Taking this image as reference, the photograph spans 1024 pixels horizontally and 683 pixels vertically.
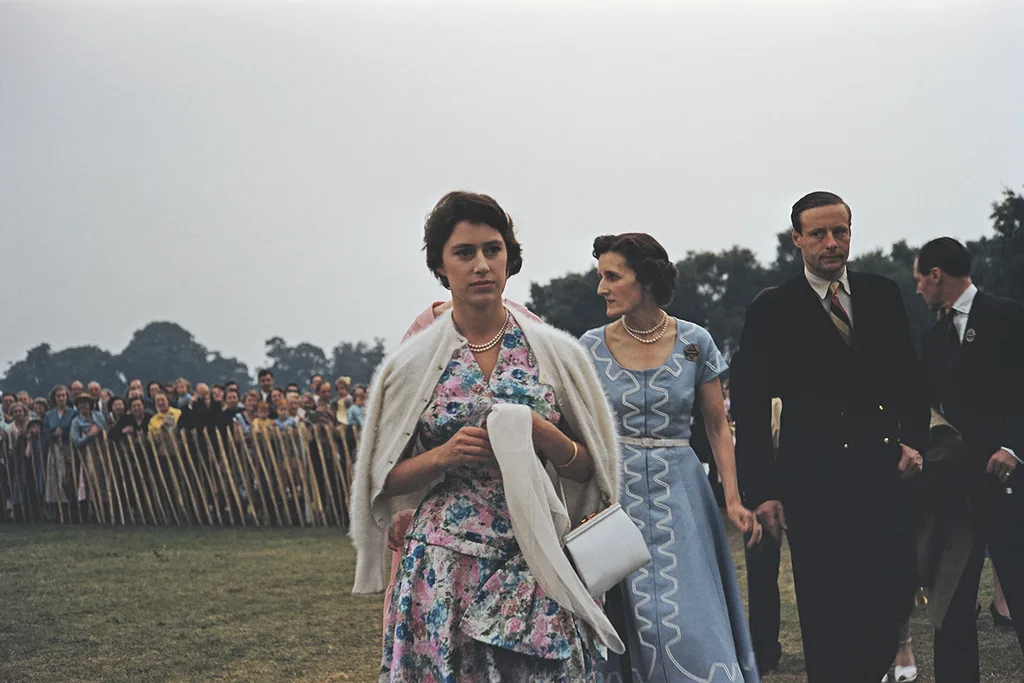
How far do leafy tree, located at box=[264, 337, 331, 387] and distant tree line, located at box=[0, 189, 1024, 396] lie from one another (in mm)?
89

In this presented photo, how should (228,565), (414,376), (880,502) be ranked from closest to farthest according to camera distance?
(414,376)
(880,502)
(228,565)

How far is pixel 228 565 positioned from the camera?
12375 mm

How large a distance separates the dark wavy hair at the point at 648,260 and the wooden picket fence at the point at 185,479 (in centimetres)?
1213

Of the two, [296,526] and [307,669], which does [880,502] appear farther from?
[296,526]

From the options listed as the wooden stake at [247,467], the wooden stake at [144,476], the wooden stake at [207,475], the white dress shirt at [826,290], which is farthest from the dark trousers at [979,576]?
the wooden stake at [144,476]

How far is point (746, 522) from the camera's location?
4.84 metres

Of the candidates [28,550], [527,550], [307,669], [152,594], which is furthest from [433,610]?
[28,550]

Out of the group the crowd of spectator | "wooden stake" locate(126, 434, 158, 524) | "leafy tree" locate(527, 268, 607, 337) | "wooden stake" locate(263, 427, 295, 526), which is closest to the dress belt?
the crowd of spectator

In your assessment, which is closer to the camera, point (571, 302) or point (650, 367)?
point (650, 367)

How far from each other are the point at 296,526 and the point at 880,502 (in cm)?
1344

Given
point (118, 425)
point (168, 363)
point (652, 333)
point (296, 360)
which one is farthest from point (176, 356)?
point (652, 333)

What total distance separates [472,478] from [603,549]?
43 centimetres

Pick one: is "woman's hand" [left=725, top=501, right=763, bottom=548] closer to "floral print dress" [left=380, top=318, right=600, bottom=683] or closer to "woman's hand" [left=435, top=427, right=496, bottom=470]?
"floral print dress" [left=380, top=318, right=600, bottom=683]

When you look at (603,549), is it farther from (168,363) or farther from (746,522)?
(168,363)
